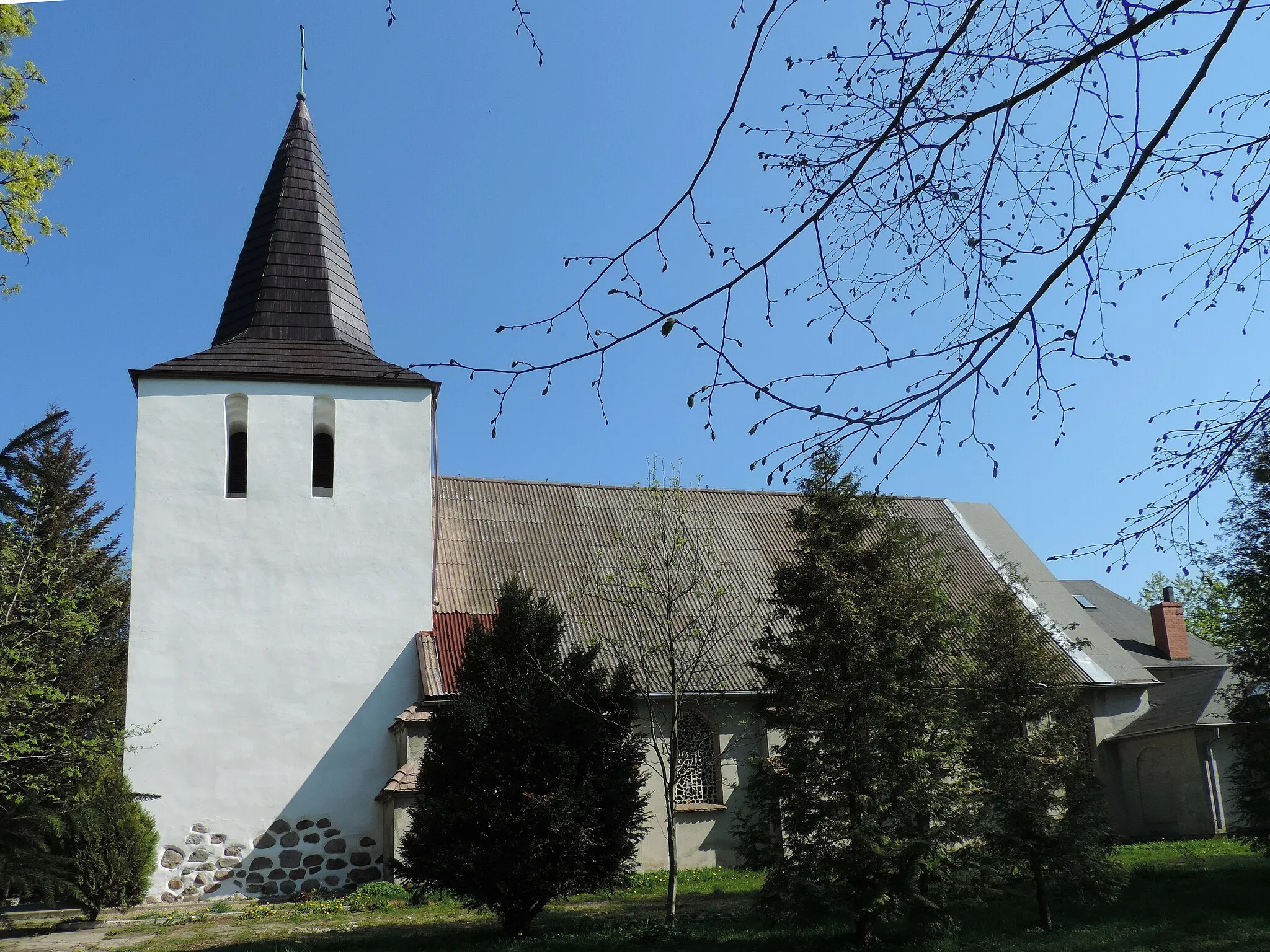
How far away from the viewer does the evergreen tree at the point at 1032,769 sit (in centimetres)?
1264

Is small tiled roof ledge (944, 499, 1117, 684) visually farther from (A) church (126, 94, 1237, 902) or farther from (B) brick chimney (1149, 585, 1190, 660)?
(B) brick chimney (1149, 585, 1190, 660)

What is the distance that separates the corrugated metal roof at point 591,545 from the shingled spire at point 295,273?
15.3 ft

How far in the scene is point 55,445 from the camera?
25.0 meters

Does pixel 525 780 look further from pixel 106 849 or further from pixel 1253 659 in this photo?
pixel 1253 659

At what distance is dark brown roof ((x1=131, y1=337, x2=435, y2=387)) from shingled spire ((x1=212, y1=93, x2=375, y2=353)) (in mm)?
357

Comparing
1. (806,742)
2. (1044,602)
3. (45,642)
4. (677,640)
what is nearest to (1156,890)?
(806,742)

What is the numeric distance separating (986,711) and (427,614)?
1032 centimetres

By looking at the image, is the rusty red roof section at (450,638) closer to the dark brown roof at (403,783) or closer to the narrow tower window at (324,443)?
the dark brown roof at (403,783)

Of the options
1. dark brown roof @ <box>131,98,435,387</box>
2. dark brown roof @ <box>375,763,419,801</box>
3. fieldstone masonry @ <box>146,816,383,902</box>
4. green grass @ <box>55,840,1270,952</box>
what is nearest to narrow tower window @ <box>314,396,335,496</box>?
dark brown roof @ <box>131,98,435,387</box>

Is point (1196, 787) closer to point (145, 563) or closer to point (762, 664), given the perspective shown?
point (762, 664)

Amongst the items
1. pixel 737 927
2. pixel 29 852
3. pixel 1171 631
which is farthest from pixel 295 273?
pixel 1171 631

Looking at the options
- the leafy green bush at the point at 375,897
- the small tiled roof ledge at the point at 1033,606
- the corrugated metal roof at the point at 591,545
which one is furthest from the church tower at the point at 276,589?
the small tiled roof ledge at the point at 1033,606

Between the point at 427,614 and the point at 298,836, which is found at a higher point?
the point at 427,614

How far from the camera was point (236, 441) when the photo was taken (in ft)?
65.0
